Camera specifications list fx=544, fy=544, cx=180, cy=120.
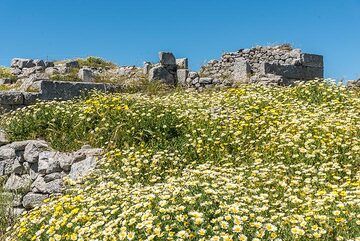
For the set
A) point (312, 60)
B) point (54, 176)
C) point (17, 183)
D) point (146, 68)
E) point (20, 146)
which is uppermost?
point (312, 60)

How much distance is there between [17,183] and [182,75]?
9.04 meters

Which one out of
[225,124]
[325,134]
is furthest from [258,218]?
[225,124]

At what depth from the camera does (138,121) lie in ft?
33.8

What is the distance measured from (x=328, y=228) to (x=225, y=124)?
494 cm

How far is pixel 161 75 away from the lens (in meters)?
18.0

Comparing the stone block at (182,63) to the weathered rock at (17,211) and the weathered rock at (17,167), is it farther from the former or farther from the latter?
the weathered rock at (17,211)

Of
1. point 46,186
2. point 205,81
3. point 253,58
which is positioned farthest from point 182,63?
point 46,186

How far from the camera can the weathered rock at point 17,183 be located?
10.1 meters

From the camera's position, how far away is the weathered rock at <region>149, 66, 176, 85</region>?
17.8 m

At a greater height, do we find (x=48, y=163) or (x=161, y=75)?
(x=161, y=75)

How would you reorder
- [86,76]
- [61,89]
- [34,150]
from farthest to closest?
1. [86,76]
2. [61,89]
3. [34,150]

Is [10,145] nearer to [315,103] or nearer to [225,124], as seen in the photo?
[225,124]

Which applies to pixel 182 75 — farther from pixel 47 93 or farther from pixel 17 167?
pixel 17 167

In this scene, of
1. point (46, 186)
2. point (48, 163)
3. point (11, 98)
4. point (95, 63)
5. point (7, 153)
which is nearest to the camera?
point (46, 186)
